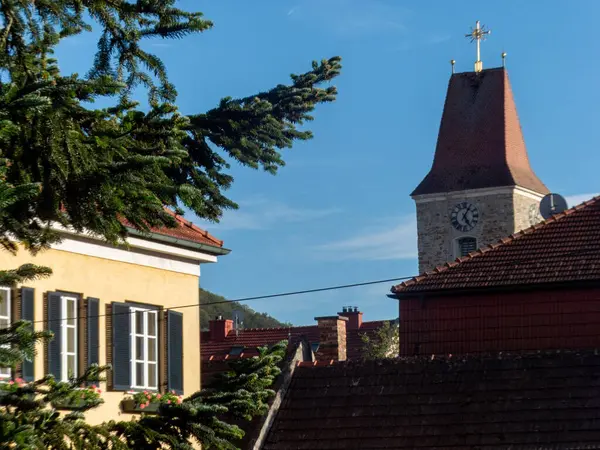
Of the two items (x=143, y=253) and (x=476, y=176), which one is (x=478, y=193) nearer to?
(x=476, y=176)

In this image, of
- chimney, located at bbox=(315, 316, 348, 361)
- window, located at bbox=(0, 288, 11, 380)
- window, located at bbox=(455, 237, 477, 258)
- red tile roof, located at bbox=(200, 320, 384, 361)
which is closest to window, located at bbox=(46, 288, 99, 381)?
window, located at bbox=(0, 288, 11, 380)

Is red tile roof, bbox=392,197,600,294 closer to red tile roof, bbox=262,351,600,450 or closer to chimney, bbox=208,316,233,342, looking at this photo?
red tile roof, bbox=262,351,600,450

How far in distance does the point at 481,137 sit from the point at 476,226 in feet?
13.8

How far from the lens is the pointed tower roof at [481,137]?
6588 centimetres

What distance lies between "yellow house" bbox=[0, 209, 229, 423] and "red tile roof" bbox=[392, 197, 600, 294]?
37.9 feet

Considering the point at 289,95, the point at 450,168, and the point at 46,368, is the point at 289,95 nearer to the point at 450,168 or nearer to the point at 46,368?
the point at 46,368

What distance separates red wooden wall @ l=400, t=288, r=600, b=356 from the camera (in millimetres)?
Result: 29328

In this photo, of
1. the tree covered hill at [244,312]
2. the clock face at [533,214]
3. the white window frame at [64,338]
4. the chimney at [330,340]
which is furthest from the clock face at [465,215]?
the white window frame at [64,338]

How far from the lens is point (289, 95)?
1155 cm

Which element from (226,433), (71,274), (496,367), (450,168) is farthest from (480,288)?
(450,168)

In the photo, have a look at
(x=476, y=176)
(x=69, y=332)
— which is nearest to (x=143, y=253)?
(x=69, y=332)

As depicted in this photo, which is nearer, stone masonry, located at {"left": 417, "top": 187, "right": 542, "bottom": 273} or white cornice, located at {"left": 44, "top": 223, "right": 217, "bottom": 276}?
white cornice, located at {"left": 44, "top": 223, "right": 217, "bottom": 276}

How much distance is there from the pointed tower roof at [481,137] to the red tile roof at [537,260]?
3457 centimetres

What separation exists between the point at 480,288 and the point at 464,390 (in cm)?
993
